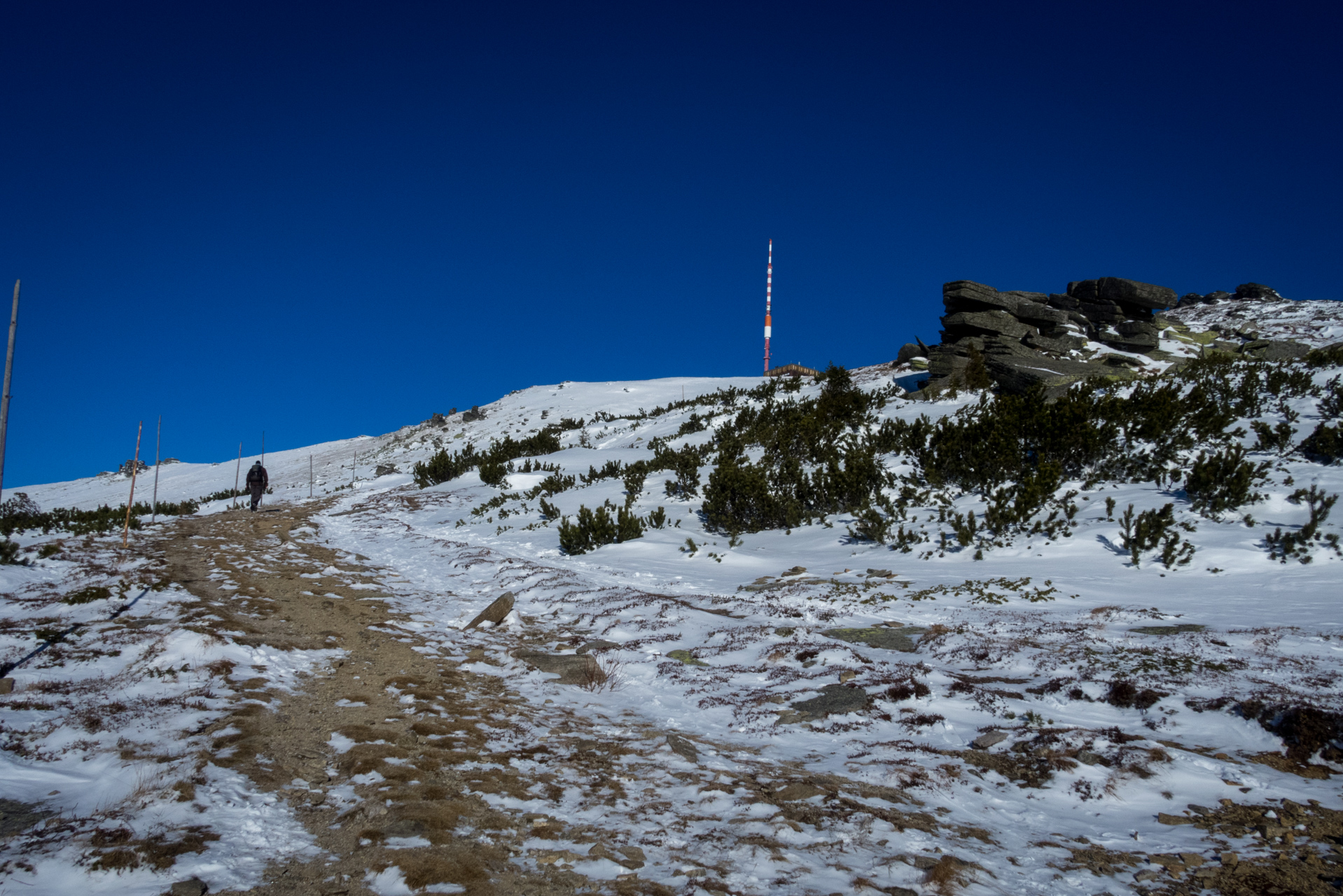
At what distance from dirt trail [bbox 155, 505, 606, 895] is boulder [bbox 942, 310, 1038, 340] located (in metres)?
→ 18.9

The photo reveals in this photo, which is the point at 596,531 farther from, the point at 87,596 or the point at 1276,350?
the point at 1276,350

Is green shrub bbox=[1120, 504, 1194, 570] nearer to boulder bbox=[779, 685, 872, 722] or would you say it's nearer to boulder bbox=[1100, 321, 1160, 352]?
boulder bbox=[779, 685, 872, 722]

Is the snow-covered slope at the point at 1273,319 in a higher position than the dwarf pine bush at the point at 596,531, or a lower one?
A: higher

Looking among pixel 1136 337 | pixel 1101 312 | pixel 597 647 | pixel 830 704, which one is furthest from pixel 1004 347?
pixel 830 704

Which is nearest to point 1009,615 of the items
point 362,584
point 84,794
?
point 84,794

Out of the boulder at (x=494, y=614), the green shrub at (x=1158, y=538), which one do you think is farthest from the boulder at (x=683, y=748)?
the green shrub at (x=1158, y=538)

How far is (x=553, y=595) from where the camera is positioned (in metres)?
8.63

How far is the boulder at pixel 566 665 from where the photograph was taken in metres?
5.64

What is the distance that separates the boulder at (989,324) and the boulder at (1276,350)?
5823mm

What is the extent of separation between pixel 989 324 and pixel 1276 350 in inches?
305

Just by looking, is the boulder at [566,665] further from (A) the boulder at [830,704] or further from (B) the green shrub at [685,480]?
(B) the green shrub at [685,480]

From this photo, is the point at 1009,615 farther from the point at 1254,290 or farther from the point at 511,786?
the point at 1254,290

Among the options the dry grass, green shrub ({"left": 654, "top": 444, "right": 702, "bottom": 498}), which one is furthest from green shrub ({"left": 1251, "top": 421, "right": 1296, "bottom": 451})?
the dry grass

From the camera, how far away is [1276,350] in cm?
1891
